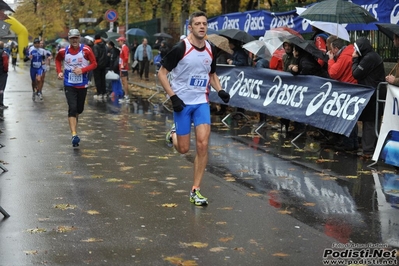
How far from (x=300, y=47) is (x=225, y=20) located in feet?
39.3

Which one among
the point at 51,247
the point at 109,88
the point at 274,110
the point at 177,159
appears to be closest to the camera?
the point at 51,247

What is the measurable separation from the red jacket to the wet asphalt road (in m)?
1.25

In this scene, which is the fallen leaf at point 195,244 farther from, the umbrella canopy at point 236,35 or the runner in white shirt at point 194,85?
the umbrella canopy at point 236,35

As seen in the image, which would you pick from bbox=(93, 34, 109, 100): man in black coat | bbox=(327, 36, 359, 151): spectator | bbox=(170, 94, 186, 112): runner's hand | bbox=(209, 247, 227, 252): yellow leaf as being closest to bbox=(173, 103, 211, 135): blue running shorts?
bbox=(170, 94, 186, 112): runner's hand

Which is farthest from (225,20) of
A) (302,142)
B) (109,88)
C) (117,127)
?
(302,142)

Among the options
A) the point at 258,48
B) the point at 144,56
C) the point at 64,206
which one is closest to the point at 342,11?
the point at 258,48

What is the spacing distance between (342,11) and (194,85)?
22.0 ft

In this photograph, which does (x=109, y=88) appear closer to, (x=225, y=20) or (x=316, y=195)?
(x=225, y=20)

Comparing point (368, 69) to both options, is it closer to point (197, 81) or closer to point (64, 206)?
point (197, 81)

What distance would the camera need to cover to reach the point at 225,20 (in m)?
26.5

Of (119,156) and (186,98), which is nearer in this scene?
(186,98)

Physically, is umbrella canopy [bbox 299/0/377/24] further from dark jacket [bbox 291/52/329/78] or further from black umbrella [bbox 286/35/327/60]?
dark jacket [bbox 291/52/329/78]

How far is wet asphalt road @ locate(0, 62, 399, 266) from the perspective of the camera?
683cm

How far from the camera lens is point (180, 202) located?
8945 mm
